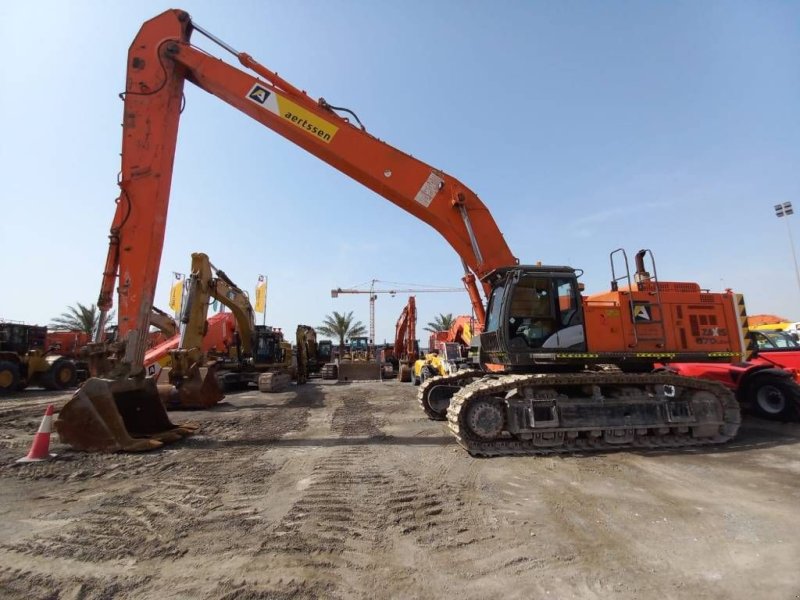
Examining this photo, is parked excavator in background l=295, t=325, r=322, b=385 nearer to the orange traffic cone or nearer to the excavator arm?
the excavator arm

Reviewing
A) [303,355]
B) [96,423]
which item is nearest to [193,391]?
[96,423]

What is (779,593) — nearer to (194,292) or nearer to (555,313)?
(555,313)

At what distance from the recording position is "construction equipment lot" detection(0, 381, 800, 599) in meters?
3.07

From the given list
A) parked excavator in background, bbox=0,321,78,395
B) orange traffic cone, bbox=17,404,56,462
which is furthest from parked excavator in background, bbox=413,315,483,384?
parked excavator in background, bbox=0,321,78,395

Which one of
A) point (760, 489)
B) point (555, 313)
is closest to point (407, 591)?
→ point (760, 489)

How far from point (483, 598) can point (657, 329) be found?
21.5 ft

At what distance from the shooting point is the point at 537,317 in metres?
7.70

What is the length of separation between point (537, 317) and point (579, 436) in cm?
212

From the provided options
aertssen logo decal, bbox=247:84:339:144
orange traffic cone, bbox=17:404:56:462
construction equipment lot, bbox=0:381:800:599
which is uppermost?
aertssen logo decal, bbox=247:84:339:144

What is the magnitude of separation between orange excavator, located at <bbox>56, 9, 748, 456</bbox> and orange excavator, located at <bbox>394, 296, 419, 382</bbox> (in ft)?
53.4

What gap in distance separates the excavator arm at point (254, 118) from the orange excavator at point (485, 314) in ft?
0.08

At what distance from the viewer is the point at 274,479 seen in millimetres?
5531

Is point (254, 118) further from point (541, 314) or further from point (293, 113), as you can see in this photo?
point (541, 314)

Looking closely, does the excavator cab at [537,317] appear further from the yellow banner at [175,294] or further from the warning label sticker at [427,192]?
the yellow banner at [175,294]
